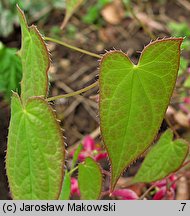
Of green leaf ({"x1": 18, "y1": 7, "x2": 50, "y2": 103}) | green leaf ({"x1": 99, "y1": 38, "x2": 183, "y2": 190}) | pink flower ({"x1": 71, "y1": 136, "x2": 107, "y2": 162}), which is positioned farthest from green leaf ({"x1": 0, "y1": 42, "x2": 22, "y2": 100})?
green leaf ({"x1": 99, "y1": 38, "x2": 183, "y2": 190})

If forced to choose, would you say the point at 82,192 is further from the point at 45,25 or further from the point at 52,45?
the point at 45,25

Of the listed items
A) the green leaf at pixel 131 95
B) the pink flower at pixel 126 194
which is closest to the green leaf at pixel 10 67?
the pink flower at pixel 126 194

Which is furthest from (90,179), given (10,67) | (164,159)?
(10,67)

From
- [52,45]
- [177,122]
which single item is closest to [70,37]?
[52,45]

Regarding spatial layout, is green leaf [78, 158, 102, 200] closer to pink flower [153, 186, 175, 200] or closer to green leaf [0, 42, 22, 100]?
pink flower [153, 186, 175, 200]

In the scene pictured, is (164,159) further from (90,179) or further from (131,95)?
(131,95)

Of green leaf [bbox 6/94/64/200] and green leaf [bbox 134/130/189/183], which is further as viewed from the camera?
green leaf [bbox 134/130/189/183]
